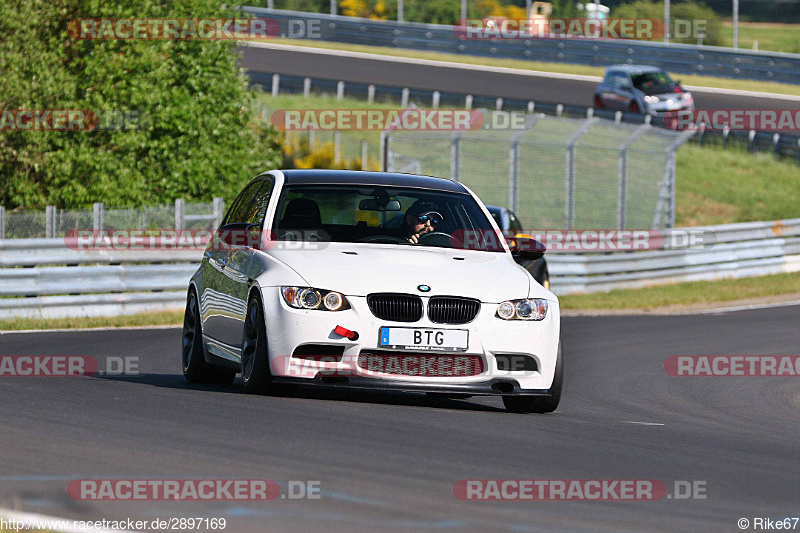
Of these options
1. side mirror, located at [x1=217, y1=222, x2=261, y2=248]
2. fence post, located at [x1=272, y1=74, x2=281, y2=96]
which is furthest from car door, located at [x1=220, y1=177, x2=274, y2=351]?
fence post, located at [x1=272, y1=74, x2=281, y2=96]

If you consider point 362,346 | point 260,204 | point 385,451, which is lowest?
point 385,451

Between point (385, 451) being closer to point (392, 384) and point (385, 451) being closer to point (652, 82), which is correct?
point (392, 384)

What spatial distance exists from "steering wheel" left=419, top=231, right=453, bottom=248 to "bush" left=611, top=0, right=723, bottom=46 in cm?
5146

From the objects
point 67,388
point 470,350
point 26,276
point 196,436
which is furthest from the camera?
point 26,276

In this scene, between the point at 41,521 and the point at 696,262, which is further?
the point at 696,262

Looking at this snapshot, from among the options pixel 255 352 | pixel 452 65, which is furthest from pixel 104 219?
pixel 452 65

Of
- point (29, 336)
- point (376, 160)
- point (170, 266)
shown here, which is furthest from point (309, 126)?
point (29, 336)

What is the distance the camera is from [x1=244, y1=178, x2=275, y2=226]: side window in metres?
10.4

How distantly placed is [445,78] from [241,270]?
4467 centimetres

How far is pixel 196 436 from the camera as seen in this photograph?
7422 millimetres

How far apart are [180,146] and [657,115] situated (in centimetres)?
1913

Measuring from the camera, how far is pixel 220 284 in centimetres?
1047

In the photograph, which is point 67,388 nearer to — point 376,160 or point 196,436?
point 196,436

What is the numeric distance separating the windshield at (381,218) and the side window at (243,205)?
0.67 metres
